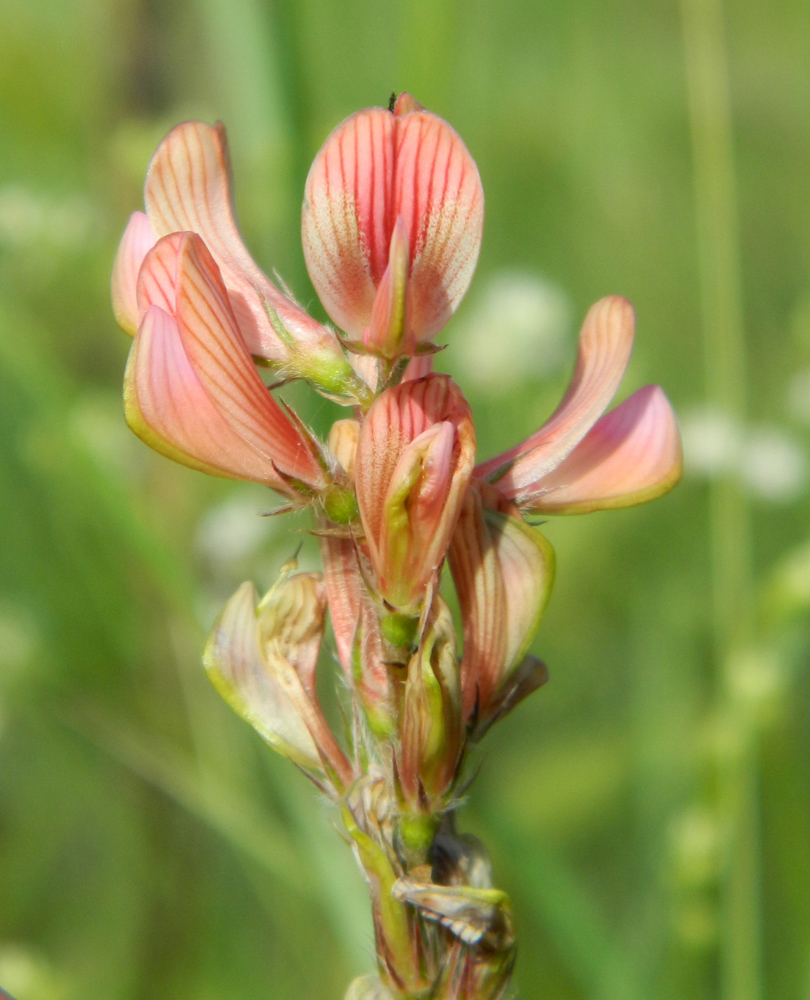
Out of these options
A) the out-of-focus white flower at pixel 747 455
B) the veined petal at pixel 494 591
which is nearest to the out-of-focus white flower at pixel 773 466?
the out-of-focus white flower at pixel 747 455

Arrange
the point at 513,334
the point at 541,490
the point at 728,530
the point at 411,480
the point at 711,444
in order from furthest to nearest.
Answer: the point at 513,334, the point at 711,444, the point at 728,530, the point at 541,490, the point at 411,480

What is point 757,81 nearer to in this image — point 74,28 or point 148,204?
point 74,28

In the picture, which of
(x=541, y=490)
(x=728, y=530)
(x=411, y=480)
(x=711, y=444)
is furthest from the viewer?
(x=711, y=444)

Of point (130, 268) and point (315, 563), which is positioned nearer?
point (130, 268)

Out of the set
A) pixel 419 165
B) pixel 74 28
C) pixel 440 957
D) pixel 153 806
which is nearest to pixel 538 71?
pixel 74 28

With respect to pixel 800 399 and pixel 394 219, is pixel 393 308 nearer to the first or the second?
pixel 394 219

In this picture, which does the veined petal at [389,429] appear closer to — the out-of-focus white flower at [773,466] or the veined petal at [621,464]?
the veined petal at [621,464]

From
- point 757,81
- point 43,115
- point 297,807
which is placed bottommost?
point 297,807

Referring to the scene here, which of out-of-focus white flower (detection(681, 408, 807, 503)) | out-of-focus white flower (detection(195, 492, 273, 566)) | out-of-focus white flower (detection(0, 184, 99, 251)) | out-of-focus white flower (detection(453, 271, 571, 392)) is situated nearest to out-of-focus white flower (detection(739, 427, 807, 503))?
out-of-focus white flower (detection(681, 408, 807, 503))

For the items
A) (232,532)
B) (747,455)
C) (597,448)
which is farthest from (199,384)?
(747,455)
